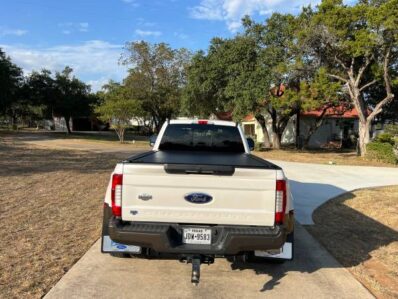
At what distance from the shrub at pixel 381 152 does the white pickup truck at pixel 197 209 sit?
63.0 feet

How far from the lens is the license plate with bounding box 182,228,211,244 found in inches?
183

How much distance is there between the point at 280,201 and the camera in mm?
4629

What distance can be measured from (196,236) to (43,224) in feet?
12.9

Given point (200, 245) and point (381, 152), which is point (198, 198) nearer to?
point (200, 245)

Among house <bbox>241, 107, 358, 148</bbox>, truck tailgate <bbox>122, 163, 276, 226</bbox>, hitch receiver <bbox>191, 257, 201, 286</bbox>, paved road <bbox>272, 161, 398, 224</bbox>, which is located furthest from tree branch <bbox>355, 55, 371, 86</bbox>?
hitch receiver <bbox>191, 257, 201, 286</bbox>

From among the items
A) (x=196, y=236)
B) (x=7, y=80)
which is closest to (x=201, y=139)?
(x=196, y=236)

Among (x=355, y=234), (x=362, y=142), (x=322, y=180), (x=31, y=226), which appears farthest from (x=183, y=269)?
(x=362, y=142)

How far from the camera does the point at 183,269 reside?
5.65m

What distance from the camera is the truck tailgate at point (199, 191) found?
15.1ft

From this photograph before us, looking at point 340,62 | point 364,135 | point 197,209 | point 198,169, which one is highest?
point 340,62

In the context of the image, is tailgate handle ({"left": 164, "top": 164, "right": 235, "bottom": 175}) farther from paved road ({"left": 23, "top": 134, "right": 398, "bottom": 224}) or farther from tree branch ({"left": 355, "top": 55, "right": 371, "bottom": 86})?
tree branch ({"left": 355, "top": 55, "right": 371, "bottom": 86})

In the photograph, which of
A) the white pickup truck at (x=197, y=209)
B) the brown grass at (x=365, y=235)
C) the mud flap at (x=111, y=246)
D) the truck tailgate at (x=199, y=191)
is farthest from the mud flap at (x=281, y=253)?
the mud flap at (x=111, y=246)

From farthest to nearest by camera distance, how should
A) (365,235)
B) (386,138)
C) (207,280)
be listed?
(386,138), (365,235), (207,280)

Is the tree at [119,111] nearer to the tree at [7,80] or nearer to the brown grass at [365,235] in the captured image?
the tree at [7,80]
